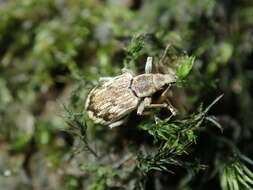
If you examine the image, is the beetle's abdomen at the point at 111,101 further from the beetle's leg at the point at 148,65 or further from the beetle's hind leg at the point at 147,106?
the beetle's leg at the point at 148,65

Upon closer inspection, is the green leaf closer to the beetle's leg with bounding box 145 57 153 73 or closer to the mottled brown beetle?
the mottled brown beetle

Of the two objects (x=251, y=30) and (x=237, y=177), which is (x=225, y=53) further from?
(x=237, y=177)

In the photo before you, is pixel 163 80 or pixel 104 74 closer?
pixel 163 80

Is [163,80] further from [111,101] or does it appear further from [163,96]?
[111,101]

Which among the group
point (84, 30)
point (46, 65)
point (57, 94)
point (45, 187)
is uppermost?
point (84, 30)

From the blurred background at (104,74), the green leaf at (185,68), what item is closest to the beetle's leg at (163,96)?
the green leaf at (185,68)

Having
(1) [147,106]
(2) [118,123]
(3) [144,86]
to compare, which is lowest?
(2) [118,123]

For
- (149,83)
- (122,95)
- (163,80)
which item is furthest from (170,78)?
(122,95)

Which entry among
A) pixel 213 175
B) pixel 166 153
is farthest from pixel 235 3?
pixel 166 153
